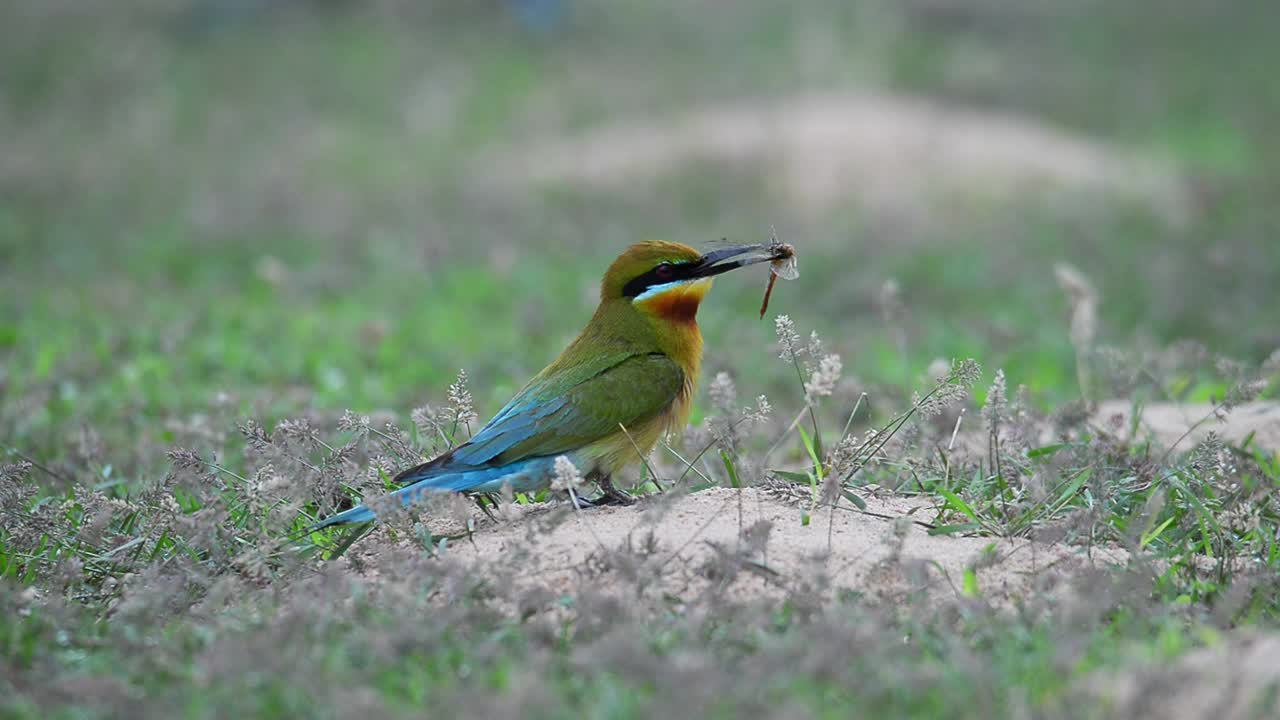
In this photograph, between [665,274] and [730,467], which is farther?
[665,274]

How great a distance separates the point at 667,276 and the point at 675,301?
0.07 m

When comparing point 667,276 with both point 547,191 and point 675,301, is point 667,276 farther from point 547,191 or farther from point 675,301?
point 547,191

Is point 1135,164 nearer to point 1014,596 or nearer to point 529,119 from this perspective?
point 529,119

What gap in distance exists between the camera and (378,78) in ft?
49.1

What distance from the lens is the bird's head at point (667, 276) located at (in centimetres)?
390

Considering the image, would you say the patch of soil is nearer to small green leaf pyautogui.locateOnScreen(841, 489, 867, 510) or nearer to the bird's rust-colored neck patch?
small green leaf pyautogui.locateOnScreen(841, 489, 867, 510)

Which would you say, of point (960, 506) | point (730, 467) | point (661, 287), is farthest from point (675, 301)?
point (960, 506)

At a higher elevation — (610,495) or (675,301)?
(675,301)

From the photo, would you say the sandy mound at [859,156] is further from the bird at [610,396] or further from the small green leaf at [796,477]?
the small green leaf at [796,477]

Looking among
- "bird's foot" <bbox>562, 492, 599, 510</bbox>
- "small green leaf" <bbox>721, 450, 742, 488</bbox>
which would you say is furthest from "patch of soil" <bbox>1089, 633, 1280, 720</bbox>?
"bird's foot" <bbox>562, 492, 599, 510</bbox>

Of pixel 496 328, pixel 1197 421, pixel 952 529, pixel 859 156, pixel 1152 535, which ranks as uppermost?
pixel 952 529

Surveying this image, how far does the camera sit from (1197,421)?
4539 mm

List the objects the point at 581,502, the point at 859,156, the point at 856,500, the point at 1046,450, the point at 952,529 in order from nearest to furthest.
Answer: the point at 952,529
the point at 856,500
the point at 581,502
the point at 1046,450
the point at 859,156

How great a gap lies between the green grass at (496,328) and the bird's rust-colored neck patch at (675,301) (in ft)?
1.77
